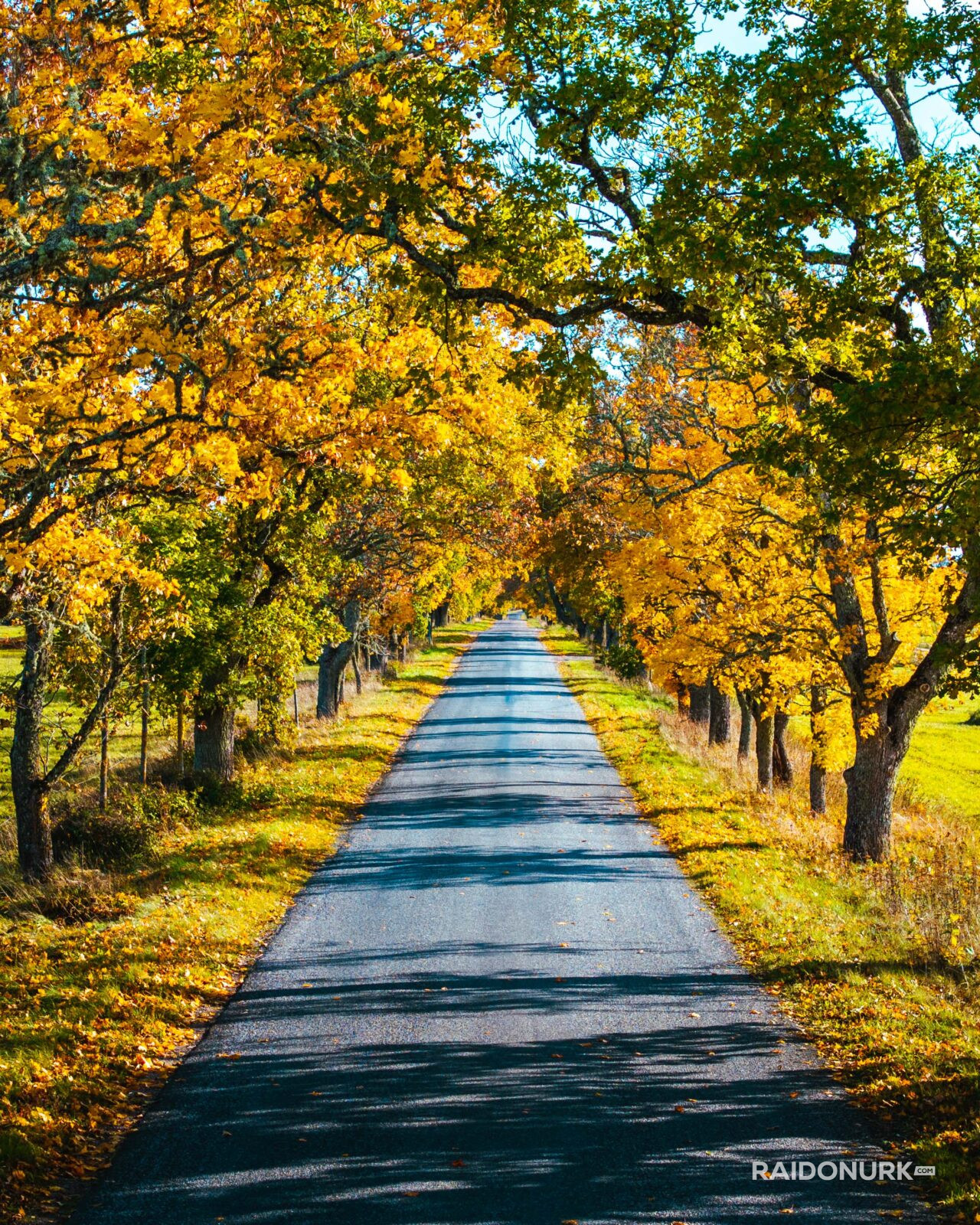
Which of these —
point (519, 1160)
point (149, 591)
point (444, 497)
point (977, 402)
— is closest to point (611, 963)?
point (519, 1160)

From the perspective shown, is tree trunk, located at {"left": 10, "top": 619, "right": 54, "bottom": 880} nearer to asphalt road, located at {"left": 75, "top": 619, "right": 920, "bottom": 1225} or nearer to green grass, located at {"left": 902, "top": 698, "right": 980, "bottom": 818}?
asphalt road, located at {"left": 75, "top": 619, "right": 920, "bottom": 1225}

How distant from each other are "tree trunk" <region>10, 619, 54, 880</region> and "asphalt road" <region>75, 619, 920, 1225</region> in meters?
4.67

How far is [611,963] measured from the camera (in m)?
9.87

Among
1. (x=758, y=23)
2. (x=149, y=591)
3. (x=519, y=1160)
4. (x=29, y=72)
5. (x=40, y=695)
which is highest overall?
(x=758, y=23)

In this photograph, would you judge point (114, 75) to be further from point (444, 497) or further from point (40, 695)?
point (444, 497)

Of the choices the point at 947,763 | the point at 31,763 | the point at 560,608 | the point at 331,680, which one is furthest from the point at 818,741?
the point at 560,608

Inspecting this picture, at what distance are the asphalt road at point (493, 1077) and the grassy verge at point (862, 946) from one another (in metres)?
0.35

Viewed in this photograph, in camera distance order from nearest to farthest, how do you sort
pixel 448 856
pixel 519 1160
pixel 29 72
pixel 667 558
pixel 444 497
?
1. pixel 519 1160
2. pixel 29 72
3. pixel 448 856
4. pixel 444 497
5. pixel 667 558

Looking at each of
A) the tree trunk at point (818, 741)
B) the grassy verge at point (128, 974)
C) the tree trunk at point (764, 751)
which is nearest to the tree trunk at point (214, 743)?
the grassy verge at point (128, 974)

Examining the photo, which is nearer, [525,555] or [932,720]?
[525,555]

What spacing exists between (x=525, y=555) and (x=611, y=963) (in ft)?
61.1

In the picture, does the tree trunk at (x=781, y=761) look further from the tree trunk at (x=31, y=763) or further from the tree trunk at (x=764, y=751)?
the tree trunk at (x=31, y=763)

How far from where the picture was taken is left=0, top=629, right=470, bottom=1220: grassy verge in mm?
6398

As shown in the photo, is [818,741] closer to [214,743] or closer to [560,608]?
[214,743]
